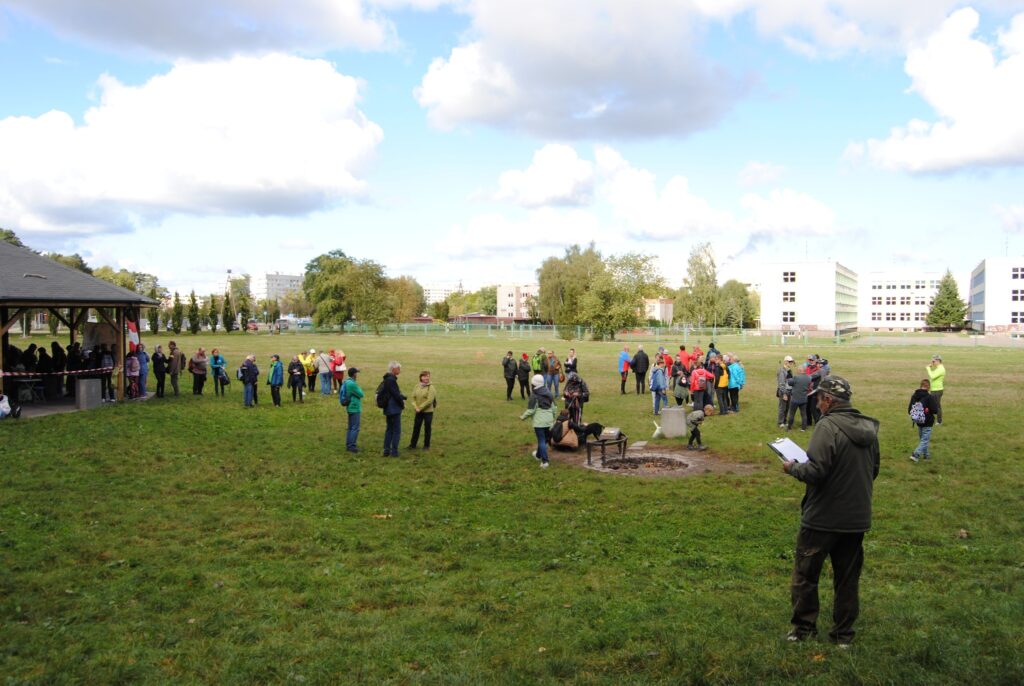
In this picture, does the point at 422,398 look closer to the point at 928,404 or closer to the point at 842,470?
the point at 928,404

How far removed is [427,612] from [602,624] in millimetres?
1622

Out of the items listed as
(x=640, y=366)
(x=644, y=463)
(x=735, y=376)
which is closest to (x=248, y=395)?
(x=644, y=463)

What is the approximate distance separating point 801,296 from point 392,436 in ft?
291

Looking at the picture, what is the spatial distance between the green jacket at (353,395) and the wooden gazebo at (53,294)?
31.0 feet

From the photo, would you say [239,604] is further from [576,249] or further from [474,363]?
[576,249]

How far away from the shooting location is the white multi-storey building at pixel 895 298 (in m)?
120

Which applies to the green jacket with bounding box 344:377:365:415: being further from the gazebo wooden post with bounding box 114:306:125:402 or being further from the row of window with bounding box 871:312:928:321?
the row of window with bounding box 871:312:928:321

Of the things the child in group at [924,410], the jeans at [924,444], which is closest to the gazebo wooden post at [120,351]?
the child in group at [924,410]

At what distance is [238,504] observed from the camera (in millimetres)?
10148

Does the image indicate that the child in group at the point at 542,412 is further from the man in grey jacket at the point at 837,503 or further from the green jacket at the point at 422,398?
the man in grey jacket at the point at 837,503

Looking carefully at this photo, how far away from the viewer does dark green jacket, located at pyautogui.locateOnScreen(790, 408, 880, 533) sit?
5109 mm

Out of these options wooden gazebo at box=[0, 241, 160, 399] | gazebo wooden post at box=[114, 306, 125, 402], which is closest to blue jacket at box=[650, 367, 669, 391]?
wooden gazebo at box=[0, 241, 160, 399]

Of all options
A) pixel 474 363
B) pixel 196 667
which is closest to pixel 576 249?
pixel 474 363

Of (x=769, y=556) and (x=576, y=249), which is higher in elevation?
(x=576, y=249)
